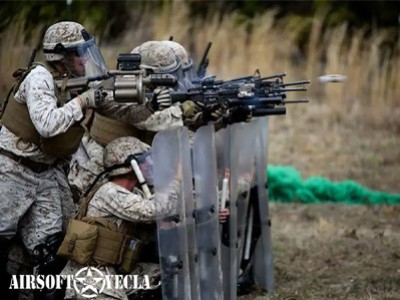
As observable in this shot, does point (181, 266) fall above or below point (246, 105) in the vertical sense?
below

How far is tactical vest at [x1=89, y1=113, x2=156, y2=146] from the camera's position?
7.30 meters

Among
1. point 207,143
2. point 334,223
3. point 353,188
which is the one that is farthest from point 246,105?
point 353,188

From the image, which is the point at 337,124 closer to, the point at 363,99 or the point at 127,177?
the point at 363,99

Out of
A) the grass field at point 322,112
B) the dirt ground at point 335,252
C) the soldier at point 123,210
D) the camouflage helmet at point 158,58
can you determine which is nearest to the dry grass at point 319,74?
the grass field at point 322,112

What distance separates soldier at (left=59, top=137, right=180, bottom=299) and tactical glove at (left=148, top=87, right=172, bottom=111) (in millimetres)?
256

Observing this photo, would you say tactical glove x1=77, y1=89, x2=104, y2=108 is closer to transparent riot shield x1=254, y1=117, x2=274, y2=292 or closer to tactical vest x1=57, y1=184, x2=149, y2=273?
tactical vest x1=57, y1=184, x2=149, y2=273

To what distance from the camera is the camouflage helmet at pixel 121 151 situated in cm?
690

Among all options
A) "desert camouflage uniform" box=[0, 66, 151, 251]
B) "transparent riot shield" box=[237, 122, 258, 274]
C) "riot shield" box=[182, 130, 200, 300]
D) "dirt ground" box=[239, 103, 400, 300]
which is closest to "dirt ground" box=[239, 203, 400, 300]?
"dirt ground" box=[239, 103, 400, 300]

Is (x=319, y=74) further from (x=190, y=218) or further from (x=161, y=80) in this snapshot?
(x=161, y=80)

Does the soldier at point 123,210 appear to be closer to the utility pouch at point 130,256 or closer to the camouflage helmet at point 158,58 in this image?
the utility pouch at point 130,256

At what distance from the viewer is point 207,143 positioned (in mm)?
7371

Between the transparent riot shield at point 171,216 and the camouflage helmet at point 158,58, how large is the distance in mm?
750

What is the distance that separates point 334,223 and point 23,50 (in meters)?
3.52

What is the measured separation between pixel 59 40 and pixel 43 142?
60cm
